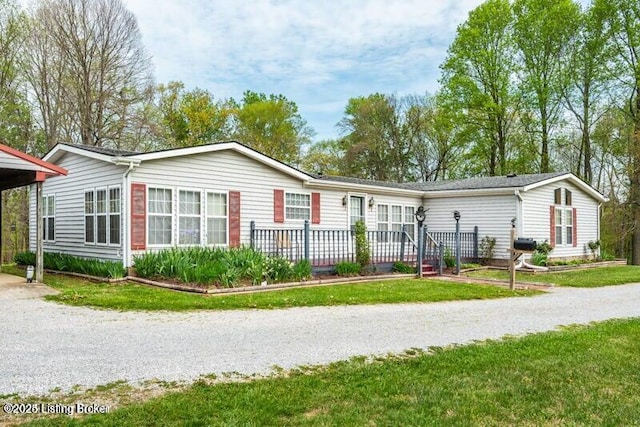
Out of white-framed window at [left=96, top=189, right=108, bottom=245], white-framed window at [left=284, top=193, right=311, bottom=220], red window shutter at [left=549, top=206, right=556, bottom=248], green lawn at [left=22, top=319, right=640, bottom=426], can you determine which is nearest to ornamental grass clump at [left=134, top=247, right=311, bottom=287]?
white-framed window at [left=96, top=189, right=108, bottom=245]

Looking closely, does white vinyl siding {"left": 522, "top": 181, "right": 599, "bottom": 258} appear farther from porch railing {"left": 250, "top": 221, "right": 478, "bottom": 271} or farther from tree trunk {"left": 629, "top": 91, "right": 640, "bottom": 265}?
tree trunk {"left": 629, "top": 91, "right": 640, "bottom": 265}

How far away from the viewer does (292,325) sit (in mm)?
6934

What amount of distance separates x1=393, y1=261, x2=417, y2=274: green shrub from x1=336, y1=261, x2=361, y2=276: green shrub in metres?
1.76

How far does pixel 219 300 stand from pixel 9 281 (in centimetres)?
615

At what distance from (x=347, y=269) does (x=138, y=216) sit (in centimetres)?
546

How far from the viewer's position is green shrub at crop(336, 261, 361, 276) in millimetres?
12859

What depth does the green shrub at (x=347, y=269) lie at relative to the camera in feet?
42.2

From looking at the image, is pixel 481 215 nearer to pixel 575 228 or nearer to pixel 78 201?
pixel 575 228

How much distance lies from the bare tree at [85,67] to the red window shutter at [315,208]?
13204mm

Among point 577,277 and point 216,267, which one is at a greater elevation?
point 216,267

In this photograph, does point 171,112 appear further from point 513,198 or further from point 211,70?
point 513,198

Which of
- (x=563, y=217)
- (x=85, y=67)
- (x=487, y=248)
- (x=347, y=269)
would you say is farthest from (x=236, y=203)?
(x=85, y=67)

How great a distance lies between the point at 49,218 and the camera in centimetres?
1536

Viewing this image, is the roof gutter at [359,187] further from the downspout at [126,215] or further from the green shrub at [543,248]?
→ the downspout at [126,215]
